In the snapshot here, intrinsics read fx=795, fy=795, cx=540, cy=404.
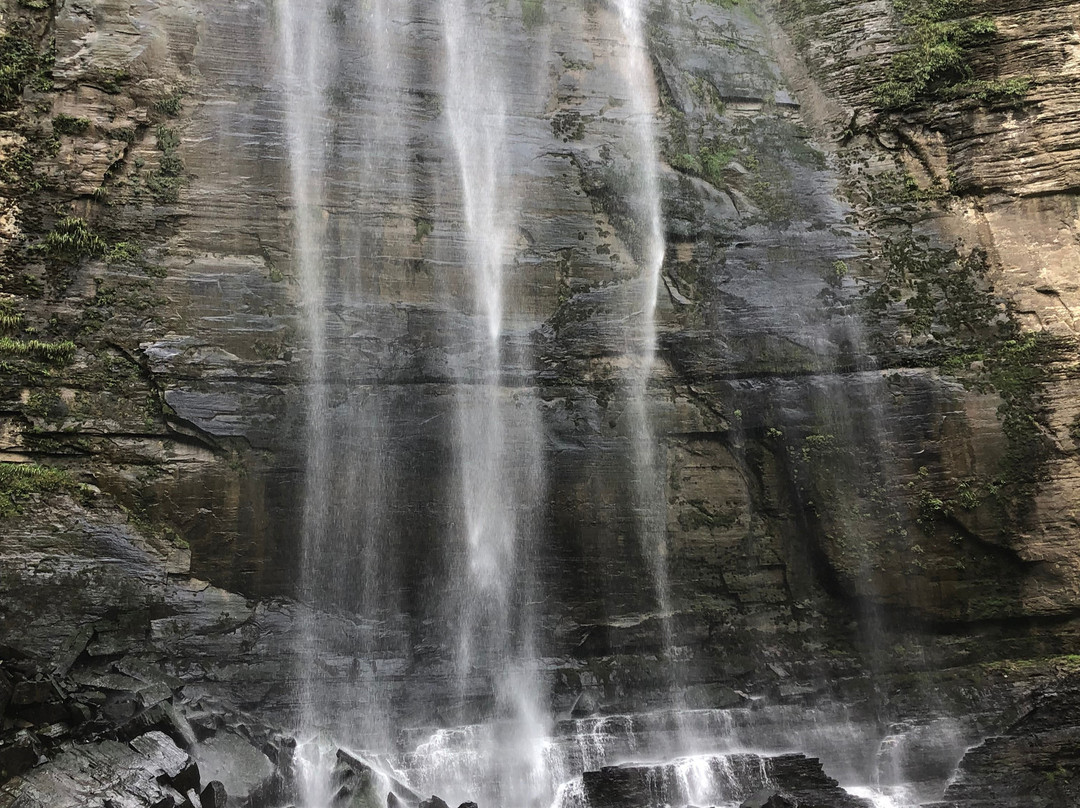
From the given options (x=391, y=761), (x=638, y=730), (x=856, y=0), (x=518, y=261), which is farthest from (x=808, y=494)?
(x=856, y=0)

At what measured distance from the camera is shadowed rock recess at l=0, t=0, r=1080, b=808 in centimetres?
→ 933

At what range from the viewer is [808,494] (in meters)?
11.0

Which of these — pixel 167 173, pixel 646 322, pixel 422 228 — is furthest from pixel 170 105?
pixel 646 322

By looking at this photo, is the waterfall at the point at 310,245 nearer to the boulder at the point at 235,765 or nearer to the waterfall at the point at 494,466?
the boulder at the point at 235,765

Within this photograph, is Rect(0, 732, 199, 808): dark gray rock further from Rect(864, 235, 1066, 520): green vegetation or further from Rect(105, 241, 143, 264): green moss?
Rect(864, 235, 1066, 520): green vegetation

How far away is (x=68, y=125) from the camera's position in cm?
1059

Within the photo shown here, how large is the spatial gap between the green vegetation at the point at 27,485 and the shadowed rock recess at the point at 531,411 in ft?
0.13

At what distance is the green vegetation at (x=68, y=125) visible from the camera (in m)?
10.6

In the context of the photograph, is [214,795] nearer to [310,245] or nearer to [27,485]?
[27,485]

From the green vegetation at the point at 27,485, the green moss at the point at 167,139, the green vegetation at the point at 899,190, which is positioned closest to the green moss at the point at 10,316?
the green vegetation at the point at 27,485

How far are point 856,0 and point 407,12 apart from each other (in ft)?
25.2

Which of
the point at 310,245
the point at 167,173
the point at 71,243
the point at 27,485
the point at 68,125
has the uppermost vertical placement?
the point at 68,125

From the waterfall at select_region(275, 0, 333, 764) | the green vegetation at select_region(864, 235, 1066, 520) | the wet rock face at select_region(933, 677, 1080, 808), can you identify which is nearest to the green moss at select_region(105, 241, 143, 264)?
the waterfall at select_region(275, 0, 333, 764)

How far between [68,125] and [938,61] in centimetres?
1297
